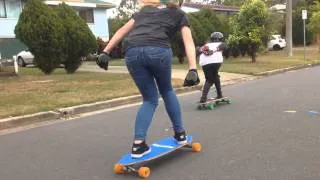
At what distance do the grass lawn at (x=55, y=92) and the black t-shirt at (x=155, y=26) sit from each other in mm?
4684

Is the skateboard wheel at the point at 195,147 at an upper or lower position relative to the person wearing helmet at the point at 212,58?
lower

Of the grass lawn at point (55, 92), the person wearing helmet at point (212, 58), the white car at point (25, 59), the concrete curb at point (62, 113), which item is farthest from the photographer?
the white car at point (25, 59)

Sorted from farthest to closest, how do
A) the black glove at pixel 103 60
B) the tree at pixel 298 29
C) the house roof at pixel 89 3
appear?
the tree at pixel 298 29
the house roof at pixel 89 3
the black glove at pixel 103 60

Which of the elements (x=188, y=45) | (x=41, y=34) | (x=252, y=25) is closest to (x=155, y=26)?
(x=188, y=45)

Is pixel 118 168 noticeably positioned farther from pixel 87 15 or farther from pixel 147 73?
pixel 87 15

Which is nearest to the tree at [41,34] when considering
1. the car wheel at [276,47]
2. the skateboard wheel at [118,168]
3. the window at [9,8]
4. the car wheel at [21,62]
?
the car wheel at [21,62]

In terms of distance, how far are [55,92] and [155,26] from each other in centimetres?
779

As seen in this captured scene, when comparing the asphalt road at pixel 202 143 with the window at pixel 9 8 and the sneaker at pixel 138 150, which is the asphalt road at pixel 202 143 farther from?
the window at pixel 9 8

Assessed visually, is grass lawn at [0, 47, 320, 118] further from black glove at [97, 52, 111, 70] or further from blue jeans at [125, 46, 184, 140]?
blue jeans at [125, 46, 184, 140]

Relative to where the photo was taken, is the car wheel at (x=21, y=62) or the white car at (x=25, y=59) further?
the car wheel at (x=21, y=62)

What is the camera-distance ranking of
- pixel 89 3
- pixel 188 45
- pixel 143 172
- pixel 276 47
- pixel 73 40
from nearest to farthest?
pixel 143 172 < pixel 188 45 < pixel 73 40 < pixel 89 3 < pixel 276 47

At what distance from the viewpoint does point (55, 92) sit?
42.9ft

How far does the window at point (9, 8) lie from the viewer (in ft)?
117

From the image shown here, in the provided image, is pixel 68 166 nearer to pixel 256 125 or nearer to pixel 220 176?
pixel 220 176
